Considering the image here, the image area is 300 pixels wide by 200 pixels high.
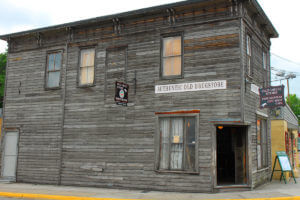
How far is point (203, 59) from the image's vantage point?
1180cm

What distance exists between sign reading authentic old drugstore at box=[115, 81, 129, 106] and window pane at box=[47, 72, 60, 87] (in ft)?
13.3

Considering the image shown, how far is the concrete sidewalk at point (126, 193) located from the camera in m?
10.4

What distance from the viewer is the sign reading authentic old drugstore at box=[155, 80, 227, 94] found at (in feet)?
37.5

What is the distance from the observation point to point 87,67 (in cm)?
1418

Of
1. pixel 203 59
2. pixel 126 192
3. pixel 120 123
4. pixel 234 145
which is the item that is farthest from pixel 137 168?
pixel 203 59

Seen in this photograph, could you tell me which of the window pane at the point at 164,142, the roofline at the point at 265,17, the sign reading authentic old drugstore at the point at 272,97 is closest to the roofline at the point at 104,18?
the roofline at the point at 265,17

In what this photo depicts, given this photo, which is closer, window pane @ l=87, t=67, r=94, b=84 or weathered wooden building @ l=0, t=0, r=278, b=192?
weathered wooden building @ l=0, t=0, r=278, b=192

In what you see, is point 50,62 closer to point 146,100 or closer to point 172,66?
point 146,100

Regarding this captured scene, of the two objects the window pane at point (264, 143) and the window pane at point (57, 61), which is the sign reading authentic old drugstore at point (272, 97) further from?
the window pane at point (57, 61)

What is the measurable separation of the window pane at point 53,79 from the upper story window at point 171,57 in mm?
5320

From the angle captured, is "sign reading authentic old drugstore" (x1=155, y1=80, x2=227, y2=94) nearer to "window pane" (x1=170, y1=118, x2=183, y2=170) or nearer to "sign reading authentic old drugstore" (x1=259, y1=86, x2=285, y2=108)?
"window pane" (x1=170, y1=118, x2=183, y2=170)

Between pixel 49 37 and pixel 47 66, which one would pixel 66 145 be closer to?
pixel 47 66

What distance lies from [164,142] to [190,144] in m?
1.04

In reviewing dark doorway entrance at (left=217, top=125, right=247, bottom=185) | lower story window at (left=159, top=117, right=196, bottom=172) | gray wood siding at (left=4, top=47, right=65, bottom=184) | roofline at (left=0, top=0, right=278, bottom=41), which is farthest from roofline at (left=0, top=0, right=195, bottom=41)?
dark doorway entrance at (left=217, top=125, right=247, bottom=185)
